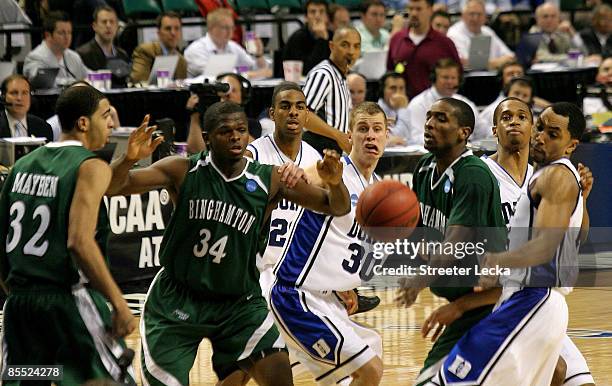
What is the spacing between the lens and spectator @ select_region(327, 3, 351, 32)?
1644cm

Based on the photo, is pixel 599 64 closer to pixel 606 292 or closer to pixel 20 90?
pixel 606 292

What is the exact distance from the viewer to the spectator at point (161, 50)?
1475cm

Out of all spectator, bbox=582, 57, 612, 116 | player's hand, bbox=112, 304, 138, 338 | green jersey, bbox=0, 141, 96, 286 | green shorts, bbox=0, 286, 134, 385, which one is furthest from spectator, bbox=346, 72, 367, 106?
player's hand, bbox=112, 304, 138, 338

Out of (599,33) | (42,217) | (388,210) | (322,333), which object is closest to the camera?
(42,217)

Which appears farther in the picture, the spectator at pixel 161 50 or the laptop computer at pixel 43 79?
the spectator at pixel 161 50

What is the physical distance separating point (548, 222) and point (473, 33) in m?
10.9

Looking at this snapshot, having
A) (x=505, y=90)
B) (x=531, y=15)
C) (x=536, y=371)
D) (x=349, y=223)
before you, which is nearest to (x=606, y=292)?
Result: (x=505, y=90)

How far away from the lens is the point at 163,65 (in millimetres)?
14523

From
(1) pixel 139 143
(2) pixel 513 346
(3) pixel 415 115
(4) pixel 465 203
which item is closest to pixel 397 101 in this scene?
(3) pixel 415 115

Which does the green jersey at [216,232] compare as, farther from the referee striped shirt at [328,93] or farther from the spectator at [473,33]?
the spectator at [473,33]

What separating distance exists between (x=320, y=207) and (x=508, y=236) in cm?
92

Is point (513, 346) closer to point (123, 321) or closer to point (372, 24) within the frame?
point (123, 321)

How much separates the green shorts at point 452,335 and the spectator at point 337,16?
32.9ft

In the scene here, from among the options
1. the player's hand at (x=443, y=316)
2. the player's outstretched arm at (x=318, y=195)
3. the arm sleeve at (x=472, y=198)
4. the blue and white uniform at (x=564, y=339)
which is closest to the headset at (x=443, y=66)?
the blue and white uniform at (x=564, y=339)
